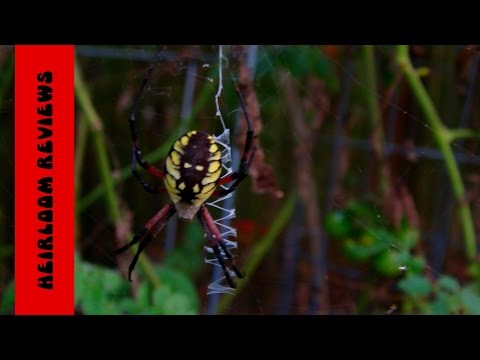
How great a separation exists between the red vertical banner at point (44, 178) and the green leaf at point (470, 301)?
36.7 inches

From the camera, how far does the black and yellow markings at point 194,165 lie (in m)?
1.17

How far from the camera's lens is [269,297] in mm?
1974

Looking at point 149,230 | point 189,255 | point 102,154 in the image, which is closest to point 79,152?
point 102,154

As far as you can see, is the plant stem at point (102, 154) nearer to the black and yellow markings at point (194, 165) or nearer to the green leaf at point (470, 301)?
the black and yellow markings at point (194, 165)

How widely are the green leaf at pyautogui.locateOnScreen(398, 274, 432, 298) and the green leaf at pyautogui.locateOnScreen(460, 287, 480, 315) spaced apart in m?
0.08

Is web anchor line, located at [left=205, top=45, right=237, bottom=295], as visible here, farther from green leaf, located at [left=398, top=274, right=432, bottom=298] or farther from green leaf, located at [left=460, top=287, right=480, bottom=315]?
green leaf, located at [left=460, top=287, right=480, bottom=315]

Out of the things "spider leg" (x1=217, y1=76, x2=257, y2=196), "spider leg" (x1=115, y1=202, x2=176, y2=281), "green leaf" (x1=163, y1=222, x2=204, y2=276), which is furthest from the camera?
"green leaf" (x1=163, y1=222, x2=204, y2=276)

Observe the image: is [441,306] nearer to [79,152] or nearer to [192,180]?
[192,180]

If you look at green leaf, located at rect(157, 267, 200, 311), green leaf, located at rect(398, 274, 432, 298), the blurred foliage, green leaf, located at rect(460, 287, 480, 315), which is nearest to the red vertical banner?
the blurred foliage

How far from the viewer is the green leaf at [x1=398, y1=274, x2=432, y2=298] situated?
58.1 inches

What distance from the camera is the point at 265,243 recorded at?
1909 mm

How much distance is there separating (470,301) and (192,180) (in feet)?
2.39

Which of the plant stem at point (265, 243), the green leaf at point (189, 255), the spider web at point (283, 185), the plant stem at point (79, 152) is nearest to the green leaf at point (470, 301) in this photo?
the spider web at point (283, 185)
